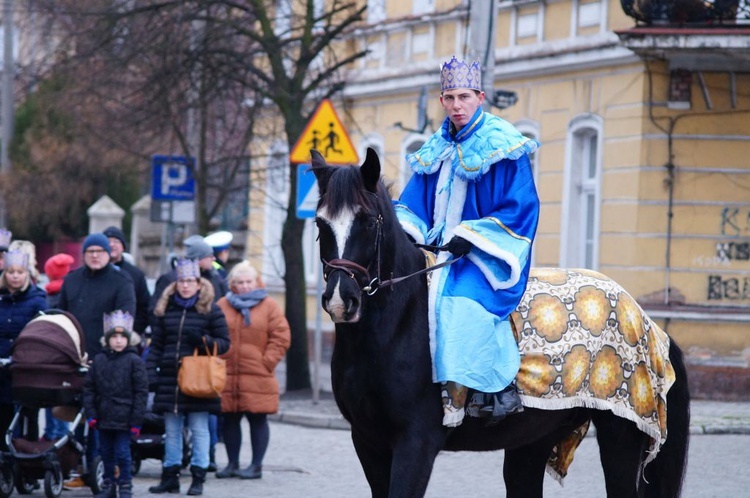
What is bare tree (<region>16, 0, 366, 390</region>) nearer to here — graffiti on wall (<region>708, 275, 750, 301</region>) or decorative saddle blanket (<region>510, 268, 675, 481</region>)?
graffiti on wall (<region>708, 275, 750, 301</region>)

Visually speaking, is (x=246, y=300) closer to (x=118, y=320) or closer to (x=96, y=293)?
(x=96, y=293)

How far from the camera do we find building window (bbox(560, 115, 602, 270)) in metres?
22.3

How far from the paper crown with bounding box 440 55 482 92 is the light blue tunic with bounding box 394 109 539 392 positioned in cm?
19

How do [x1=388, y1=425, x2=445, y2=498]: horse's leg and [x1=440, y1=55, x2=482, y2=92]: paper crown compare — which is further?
[x1=440, y1=55, x2=482, y2=92]: paper crown

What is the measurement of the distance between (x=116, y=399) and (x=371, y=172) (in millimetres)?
5325

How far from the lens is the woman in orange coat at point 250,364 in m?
13.9

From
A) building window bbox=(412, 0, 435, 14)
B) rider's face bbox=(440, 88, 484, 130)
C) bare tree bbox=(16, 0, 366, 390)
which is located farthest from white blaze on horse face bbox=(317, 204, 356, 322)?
building window bbox=(412, 0, 435, 14)

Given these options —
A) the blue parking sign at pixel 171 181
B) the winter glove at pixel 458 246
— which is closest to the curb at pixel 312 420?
the blue parking sign at pixel 171 181

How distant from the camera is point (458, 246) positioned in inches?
305

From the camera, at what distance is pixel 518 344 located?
26.1 feet

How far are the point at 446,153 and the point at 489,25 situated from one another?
984 cm

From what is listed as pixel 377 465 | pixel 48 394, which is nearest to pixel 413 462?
pixel 377 465

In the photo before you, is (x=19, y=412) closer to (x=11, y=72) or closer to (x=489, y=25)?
(x=489, y=25)

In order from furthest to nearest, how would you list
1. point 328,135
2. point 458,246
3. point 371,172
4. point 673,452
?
point 328,135, point 673,452, point 458,246, point 371,172
